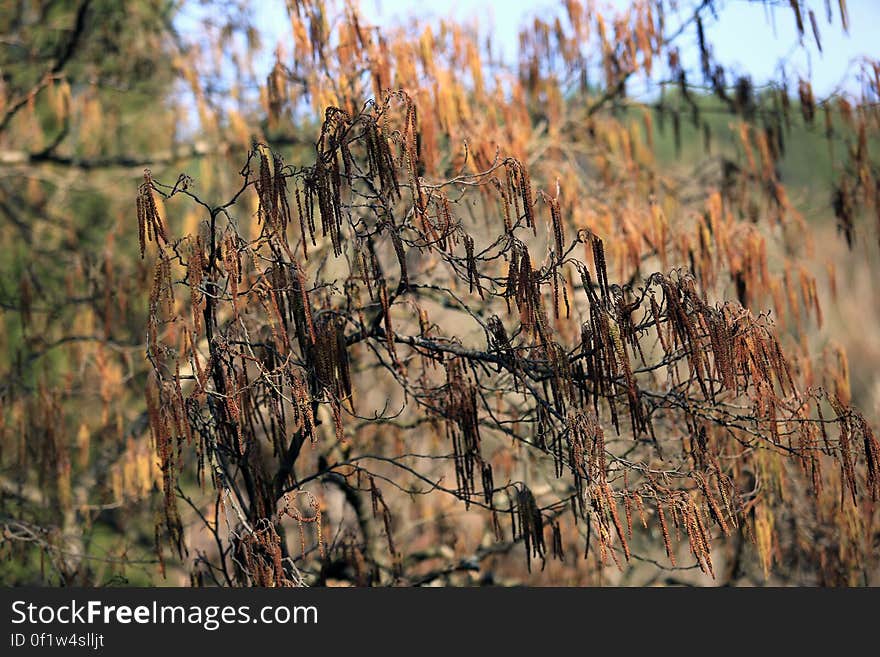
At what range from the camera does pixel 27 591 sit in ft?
10.1

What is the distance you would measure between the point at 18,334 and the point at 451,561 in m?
3.55

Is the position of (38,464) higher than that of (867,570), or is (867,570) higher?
(38,464)

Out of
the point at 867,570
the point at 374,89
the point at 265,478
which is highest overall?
the point at 374,89

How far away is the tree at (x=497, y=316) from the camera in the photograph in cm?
240

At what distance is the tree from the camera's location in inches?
94.6

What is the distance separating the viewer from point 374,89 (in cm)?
354

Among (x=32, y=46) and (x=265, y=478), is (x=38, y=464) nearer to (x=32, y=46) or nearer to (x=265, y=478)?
(x=265, y=478)

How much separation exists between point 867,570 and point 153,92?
13.6ft

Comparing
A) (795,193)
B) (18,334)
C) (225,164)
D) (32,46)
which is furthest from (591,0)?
(18,334)

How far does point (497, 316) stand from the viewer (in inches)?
107

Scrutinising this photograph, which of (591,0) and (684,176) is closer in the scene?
(591,0)

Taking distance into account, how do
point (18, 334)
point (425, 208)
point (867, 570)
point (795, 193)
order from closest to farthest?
1. point (425, 208)
2. point (867, 570)
3. point (795, 193)
4. point (18, 334)

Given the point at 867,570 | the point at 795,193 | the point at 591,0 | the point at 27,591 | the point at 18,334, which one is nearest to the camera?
the point at 27,591

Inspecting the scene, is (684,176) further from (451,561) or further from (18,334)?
(18,334)
